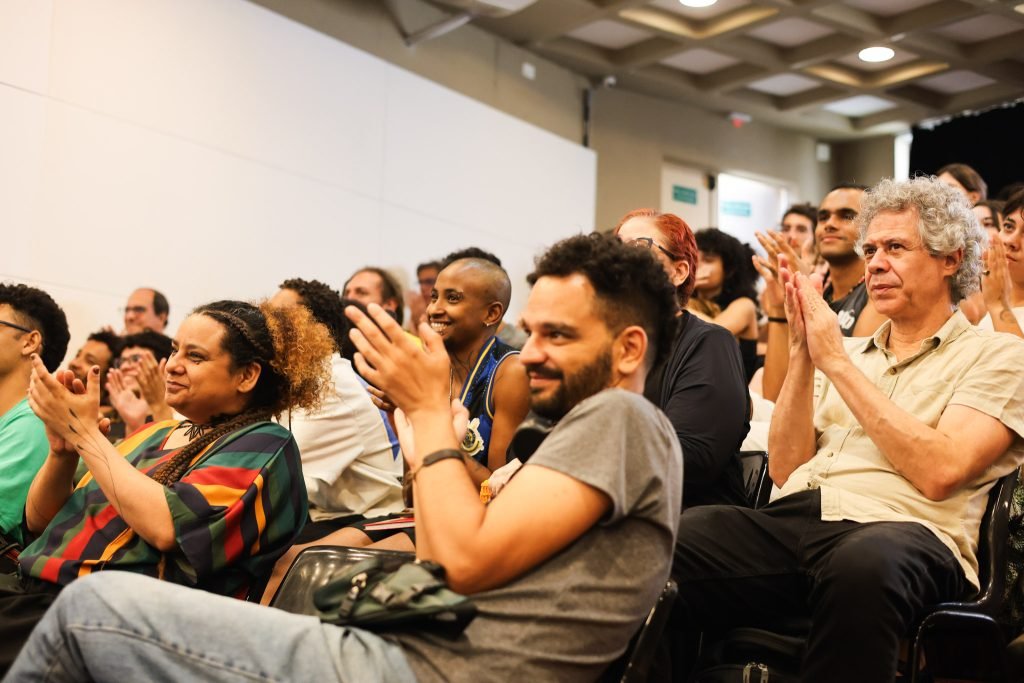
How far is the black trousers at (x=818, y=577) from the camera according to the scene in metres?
1.96

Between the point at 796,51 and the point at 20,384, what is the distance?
5997mm

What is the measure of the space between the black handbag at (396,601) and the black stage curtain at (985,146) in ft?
23.8

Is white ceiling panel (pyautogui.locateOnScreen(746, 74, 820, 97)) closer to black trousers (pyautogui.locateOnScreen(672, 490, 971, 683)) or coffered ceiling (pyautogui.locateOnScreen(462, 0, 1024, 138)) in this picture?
coffered ceiling (pyautogui.locateOnScreen(462, 0, 1024, 138))

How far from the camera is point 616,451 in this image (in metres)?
1.50

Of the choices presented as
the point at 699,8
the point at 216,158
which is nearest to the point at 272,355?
the point at 216,158

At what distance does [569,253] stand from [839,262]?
2.50 metres

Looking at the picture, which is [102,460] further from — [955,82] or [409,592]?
[955,82]

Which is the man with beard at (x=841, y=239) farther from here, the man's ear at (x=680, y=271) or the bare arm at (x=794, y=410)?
the bare arm at (x=794, y=410)

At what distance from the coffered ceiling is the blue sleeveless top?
4.32m

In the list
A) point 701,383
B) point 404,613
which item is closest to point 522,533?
point 404,613

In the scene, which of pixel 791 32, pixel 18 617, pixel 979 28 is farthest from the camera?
pixel 791 32

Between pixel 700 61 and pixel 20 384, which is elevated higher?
pixel 700 61

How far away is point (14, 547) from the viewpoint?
2654 millimetres

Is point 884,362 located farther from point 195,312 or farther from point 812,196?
point 812,196
